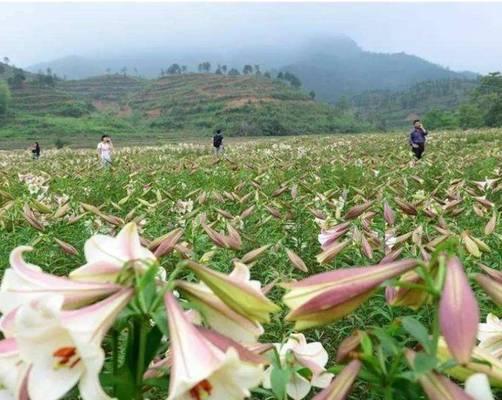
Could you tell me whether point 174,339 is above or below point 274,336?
above

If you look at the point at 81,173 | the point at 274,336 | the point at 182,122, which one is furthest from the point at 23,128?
the point at 274,336

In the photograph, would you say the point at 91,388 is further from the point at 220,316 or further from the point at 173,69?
the point at 173,69

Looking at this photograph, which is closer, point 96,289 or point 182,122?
point 96,289

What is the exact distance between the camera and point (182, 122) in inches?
2520

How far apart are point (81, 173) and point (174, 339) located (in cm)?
689

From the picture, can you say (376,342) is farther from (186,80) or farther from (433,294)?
(186,80)

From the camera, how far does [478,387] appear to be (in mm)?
648

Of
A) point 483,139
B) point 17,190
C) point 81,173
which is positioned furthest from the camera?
point 483,139

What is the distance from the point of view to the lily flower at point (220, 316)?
2.46 ft

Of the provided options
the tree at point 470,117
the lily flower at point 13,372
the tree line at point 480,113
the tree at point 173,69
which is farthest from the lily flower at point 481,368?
the tree at point 173,69

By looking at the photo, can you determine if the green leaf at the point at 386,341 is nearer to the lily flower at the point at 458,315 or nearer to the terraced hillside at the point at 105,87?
the lily flower at the point at 458,315

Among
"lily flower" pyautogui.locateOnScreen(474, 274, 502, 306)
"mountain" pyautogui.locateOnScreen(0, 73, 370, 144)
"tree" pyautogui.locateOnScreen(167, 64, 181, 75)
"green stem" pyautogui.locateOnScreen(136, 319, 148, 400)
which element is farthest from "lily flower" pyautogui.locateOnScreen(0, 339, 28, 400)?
"tree" pyautogui.locateOnScreen(167, 64, 181, 75)

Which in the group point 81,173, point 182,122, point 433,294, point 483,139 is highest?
point 433,294

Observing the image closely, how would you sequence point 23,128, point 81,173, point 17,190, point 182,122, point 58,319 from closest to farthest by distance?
1. point 58,319
2. point 17,190
3. point 81,173
4. point 23,128
5. point 182,122
